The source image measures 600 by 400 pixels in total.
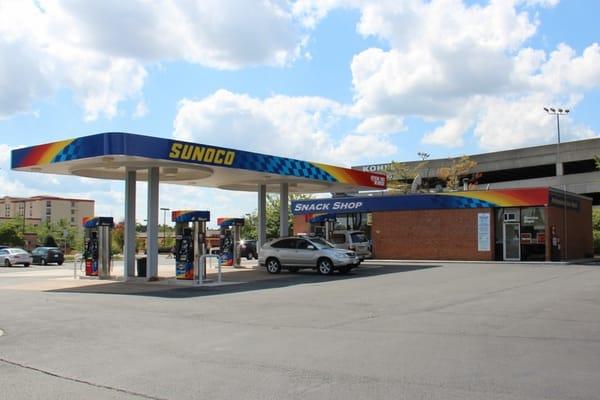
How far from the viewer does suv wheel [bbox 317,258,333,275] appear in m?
24.3

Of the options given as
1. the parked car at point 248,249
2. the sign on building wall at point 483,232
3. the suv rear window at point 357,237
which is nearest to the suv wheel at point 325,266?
the suv rear window at point 357,237

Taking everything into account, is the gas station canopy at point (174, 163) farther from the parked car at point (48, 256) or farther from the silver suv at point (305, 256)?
the parked car at point (48, 256)

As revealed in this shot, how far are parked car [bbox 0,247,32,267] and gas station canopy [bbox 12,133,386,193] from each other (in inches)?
689

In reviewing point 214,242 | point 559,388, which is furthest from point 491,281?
point 214,242

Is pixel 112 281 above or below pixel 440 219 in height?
below

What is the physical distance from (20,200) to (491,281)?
171m

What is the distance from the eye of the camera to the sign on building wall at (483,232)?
33.7m

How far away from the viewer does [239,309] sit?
13.8 meters

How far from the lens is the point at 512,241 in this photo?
33.3m

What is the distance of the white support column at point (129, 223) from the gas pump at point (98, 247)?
4.98 ft

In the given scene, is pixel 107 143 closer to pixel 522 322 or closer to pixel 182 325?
pixel 182 325

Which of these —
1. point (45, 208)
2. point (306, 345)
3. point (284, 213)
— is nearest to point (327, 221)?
point (284, 213)

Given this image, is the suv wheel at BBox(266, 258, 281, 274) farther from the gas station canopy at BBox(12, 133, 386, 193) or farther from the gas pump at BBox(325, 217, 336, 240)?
the gas pump at BBox(325, 217, 336, 240)

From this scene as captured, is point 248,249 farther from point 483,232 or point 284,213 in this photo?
point 483,232
